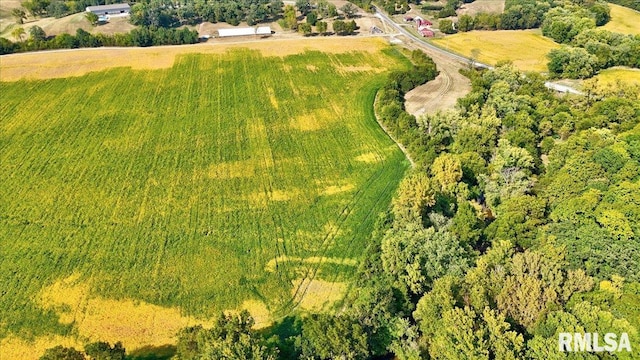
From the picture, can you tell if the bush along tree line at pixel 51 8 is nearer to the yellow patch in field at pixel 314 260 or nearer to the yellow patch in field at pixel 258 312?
the yellow patch in field at pixel 314 260

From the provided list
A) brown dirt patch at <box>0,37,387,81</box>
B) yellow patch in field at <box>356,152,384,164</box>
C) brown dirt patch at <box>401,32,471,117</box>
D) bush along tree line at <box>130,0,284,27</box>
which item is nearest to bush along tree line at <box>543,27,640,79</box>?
brown dirt patch at <box>401,32,471,117</box>

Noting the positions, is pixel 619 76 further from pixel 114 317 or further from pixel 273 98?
pixel 114 317

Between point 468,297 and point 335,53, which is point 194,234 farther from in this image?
point 335,53

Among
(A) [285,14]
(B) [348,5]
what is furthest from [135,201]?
(B) [348,5]

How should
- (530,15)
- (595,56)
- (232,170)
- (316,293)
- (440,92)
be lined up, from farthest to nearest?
1. (530,15)
2. (595,56)
3. (440,92)
4. (232,170)
5. (316,293)

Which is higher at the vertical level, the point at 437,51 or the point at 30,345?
the point at 437,51

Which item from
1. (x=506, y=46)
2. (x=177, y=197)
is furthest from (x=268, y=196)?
(x=506, y=46)
